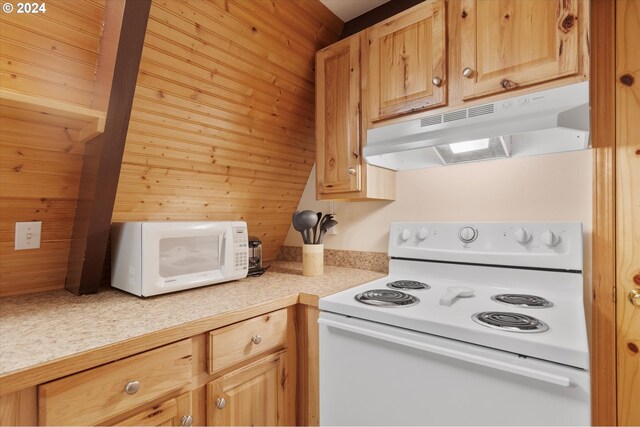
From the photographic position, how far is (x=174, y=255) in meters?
1.47

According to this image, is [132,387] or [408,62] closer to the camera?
[132,387]

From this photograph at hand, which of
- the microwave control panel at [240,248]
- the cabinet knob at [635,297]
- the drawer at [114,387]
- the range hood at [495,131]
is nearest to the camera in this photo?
the drawer at [114,387]

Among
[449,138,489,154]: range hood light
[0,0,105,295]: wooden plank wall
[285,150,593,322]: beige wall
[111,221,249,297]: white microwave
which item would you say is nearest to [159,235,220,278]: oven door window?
[111,221,249,297]: white microwave

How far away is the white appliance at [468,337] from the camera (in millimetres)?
875

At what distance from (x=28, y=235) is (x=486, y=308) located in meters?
1.82

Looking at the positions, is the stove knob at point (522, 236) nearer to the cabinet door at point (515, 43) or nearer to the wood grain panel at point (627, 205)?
the wood grain panel at point (627, 205)

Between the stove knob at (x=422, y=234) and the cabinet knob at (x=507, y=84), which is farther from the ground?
the cabinet knob at (x=507, y=84)

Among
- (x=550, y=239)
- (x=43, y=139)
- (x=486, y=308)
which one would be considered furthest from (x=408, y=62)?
(x=43, y=139)

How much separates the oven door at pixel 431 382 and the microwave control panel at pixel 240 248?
575mm

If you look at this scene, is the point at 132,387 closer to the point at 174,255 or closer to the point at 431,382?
the point at 174,255

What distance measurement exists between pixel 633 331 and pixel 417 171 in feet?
3.63

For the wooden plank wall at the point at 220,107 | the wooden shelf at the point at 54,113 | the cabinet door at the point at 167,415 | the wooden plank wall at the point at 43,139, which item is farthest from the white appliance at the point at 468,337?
the wooden plank wall at the point at 43,139

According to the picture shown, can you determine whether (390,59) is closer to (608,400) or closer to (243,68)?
(243,68)

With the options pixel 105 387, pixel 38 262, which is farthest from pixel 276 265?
pixel 105 387
